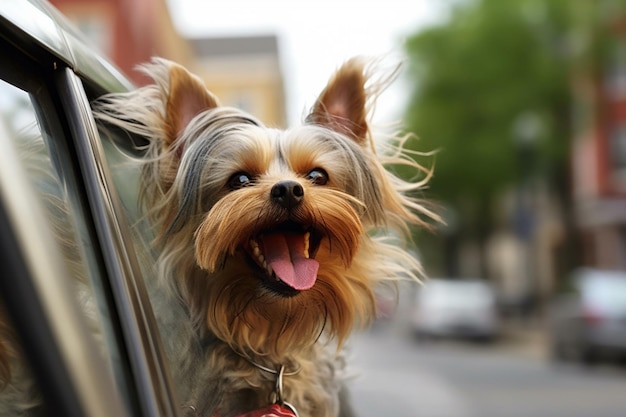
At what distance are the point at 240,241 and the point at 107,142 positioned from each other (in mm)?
374

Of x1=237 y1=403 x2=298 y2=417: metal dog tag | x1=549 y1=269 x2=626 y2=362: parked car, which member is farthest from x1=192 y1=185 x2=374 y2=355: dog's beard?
x1=549 y1=269 x2=626 y2=362: parked car

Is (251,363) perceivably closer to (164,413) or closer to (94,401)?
(164,413)

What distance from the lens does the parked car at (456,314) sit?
2720 centimetres

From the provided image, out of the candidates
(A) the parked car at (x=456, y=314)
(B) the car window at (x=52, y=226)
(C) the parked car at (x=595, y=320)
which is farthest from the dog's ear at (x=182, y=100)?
(A) the parked car at (x=456, y=314)

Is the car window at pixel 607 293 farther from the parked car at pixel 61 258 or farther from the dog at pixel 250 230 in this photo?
the parked car at pixel 61 258

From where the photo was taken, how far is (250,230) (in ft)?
7.19

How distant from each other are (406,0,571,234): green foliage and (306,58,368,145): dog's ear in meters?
26.4

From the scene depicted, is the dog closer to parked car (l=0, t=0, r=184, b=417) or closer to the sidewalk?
parked car (l=0, t=0, r=184, b=417)

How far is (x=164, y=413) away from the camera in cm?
165

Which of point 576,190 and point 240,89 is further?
point 240,89

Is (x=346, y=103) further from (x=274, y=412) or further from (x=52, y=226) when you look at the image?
(x=52, y=226)

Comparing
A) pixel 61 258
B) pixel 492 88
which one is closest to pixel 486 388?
pixel 61 258

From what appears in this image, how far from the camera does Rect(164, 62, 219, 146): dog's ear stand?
7.56ft

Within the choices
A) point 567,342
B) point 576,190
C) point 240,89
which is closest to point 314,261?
point 567,342
